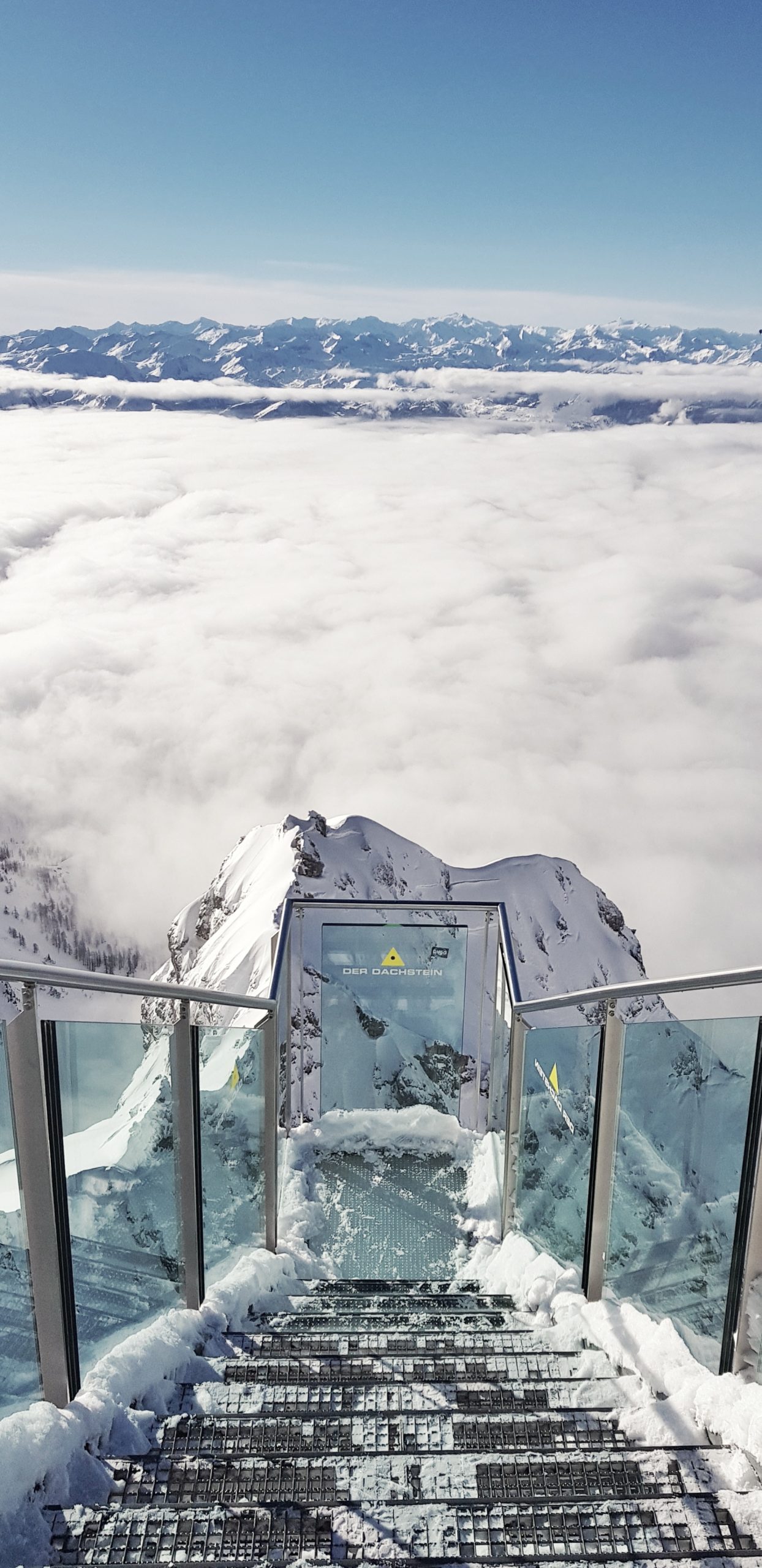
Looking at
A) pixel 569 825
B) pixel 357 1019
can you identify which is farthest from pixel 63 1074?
pixel 569 825

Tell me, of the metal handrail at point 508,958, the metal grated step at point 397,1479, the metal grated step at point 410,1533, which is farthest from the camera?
the metal handrail at point 508,958

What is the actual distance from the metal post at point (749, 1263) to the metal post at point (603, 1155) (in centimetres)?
50

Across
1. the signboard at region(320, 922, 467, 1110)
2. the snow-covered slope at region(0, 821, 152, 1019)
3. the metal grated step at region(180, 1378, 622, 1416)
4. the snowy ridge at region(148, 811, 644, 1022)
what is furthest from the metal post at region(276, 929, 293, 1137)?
the snow-covered slope at region(0, 821, 152, 1019)

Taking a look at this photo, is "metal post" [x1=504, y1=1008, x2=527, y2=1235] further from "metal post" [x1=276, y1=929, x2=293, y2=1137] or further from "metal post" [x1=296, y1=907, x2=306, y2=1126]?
"metal post" [x1=296, y1=907, x2=306, y2=1126]

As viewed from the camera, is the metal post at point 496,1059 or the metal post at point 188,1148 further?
the metal post at point 496,1059

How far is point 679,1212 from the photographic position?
2334mm

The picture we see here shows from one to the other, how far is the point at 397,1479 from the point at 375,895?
101ft

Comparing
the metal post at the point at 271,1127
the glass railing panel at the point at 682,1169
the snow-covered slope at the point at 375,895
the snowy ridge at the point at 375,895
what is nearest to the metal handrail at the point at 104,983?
the metal post at the point at 271,1127

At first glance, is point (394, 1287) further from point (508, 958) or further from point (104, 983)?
point (104, 983)

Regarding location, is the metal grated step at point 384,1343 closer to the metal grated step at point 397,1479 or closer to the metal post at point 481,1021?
the metal grated step at point 397,1479

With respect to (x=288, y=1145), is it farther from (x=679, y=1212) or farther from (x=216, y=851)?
(x=216, y=851)

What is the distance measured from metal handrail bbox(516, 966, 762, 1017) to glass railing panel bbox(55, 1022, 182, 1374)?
109 centimetres

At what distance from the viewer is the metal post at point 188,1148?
2561 mm

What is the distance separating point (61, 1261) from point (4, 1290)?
0.52 ft
